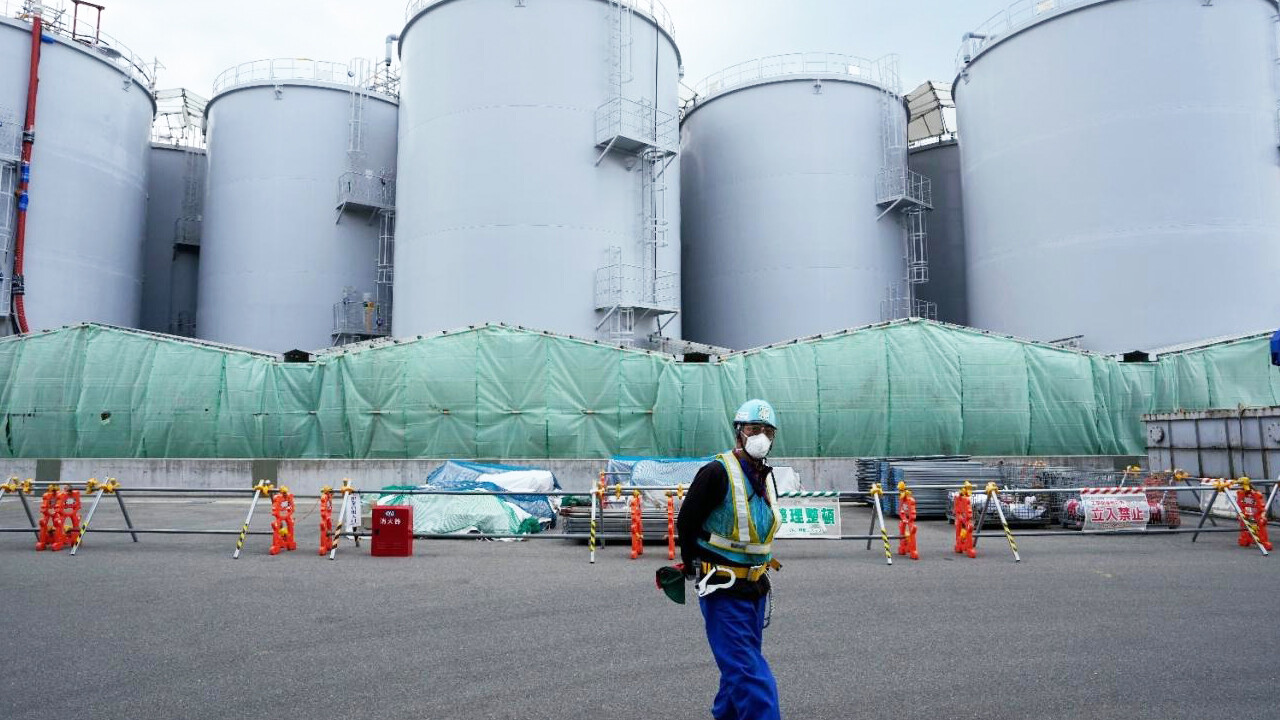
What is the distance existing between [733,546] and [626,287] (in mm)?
22009

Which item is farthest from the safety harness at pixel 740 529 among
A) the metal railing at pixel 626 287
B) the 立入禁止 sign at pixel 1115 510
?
the metal railing at pixel 626 287

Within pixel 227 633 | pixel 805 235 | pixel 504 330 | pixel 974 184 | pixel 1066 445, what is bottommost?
pixel 227 633

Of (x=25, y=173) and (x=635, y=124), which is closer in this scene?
(x=635, y=124)

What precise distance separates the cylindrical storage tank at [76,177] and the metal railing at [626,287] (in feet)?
62.9

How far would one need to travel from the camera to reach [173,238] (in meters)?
38.6

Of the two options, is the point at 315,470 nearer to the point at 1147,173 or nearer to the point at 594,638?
the point at 594,638

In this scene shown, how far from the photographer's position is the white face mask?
457 cm

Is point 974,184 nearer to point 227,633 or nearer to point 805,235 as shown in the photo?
point 805,235

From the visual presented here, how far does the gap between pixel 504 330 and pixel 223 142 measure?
20.0 m

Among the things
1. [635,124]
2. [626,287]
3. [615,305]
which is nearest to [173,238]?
[635,124]

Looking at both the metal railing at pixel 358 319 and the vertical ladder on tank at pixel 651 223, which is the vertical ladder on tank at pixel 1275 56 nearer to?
the vertical ladder on tank at pixel 651 223

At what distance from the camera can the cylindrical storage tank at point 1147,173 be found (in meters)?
26.2

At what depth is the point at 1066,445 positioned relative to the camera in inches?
853

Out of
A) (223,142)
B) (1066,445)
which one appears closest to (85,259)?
(223,142)
